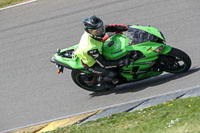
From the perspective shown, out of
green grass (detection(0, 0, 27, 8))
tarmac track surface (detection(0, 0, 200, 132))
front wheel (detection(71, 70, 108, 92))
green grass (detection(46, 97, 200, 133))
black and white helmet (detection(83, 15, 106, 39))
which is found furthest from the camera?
green grass (detection(0, 0, 27, 8))

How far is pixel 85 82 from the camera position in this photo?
31.7 feet

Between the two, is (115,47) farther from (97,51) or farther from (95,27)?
(95,27)

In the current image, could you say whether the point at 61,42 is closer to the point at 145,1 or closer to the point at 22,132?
the point at 145,1

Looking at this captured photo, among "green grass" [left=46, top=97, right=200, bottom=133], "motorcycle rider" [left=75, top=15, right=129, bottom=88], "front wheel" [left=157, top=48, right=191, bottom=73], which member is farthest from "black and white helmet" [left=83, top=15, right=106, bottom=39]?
"green grass" [left=46, top=97, right=200, bottom=133]

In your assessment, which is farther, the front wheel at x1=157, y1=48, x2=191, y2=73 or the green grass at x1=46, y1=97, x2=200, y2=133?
the front wheel at x1=157, y1=48, x2=191, y2=73

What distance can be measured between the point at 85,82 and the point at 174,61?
2138 mm

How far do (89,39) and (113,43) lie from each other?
573 mm

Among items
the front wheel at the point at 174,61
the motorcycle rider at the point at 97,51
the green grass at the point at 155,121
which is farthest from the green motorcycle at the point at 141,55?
the green grass at the point at 155,121

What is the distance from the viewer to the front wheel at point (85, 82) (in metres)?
9.56

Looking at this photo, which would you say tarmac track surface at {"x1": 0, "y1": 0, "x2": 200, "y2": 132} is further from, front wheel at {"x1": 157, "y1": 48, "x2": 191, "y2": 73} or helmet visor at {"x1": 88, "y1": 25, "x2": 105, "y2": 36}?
helmet visor at {"x1": 88, "y1": 25, "x2": 105, "y2": 36}

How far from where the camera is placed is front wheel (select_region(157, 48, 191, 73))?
872 cm

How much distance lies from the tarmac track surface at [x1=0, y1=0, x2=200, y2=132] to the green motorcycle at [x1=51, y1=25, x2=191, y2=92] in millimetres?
277

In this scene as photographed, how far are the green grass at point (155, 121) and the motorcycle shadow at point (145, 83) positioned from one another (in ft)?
4.73

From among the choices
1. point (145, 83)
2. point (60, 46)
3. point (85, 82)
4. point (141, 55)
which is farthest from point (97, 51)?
point (60, 46)
